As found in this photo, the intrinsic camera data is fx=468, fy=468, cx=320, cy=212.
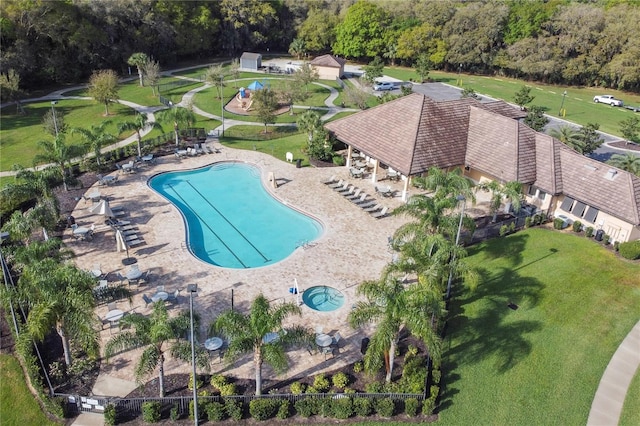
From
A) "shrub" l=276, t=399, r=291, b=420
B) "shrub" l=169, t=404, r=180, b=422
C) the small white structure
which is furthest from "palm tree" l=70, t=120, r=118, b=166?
the small white structure

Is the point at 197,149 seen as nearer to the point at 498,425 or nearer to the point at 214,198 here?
the point at 214,198

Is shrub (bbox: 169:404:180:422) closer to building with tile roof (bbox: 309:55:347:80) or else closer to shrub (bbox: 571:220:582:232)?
shrub (bbox: 571:220:582:232)

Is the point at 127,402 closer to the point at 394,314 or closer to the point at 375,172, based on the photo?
the point at 394,314

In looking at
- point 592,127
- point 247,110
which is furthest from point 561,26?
point 247,110

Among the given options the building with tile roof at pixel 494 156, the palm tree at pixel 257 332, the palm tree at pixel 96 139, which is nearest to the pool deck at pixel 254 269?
the palm tree at pixel 96 139

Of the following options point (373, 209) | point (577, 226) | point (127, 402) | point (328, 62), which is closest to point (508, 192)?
point (577, 226)

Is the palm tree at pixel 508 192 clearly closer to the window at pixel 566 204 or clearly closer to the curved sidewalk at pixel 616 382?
the window at pixel 566 204
